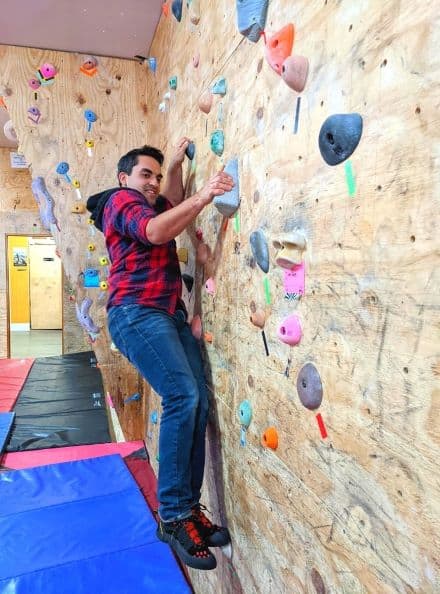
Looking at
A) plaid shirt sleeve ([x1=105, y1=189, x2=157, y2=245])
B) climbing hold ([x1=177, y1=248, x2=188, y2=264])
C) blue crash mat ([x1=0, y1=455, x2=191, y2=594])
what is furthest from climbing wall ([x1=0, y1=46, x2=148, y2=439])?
plaid shirt sleeve ([x1=105, y1=189, x2=157, y2=245])

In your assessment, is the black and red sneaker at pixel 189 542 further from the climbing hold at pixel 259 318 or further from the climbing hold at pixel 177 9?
the climbing hold at pixel 177 9

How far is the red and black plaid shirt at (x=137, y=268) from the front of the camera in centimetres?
161

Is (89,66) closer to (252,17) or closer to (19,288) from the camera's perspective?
(252,17)

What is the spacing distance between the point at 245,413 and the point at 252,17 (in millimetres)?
1058

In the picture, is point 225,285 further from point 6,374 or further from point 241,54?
point 6,374

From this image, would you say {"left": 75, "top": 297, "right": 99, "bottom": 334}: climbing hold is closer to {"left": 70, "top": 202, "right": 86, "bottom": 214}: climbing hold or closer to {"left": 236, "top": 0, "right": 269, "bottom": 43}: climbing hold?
{"left": 70, "top": 202, "right": 86, "bottom": 214}: climbing hold

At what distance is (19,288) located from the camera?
1073cm

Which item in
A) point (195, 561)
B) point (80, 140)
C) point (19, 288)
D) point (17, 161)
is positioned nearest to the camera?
point (195, 561)

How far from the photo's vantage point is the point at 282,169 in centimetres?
109

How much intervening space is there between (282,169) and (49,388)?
133 inches

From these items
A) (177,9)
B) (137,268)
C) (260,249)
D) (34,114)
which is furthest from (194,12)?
(34,114)

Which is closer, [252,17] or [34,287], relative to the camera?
[252,17]

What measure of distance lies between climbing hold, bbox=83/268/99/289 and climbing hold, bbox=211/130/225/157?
1870mm

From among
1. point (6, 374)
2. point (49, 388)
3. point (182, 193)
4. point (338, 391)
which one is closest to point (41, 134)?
point (182, 193)
